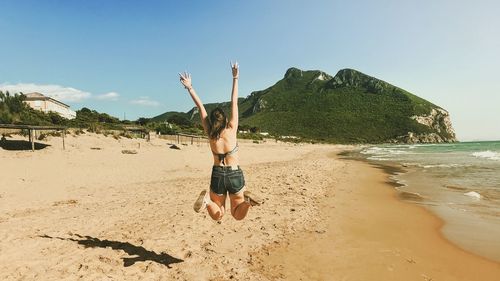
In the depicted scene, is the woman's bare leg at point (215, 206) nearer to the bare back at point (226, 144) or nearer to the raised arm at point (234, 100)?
the bare back at point (226, 144)

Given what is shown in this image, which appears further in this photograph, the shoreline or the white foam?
the white foam

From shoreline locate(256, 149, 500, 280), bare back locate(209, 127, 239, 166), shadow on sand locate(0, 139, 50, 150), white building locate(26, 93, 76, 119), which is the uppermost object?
white building locate(26, 93, 76, 119)

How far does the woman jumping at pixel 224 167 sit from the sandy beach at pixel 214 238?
0.95 metres

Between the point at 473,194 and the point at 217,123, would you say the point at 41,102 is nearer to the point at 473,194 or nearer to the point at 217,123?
the point at 473,194

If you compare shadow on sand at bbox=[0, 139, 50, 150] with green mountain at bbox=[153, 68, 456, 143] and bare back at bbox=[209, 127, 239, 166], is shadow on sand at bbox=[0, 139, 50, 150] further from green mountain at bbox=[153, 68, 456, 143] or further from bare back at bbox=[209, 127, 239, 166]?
green mountain at bbox=[153, 68, 456, 143]

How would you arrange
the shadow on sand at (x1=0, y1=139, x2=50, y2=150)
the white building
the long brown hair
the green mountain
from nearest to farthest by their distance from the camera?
the long brown hair → the shadow on sand at (x1=0, y1=139, x2=50, y2=150) → the white building → the green mountain

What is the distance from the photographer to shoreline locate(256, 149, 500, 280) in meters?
4.82

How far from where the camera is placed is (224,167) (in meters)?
4.62

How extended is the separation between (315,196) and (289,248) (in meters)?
5.17

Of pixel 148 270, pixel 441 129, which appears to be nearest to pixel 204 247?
pixel 148 270

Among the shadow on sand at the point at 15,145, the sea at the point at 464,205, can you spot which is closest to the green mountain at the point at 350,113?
the sea at the point at 464,205

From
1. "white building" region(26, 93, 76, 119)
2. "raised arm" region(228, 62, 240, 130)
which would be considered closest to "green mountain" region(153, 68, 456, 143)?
"white building" region(26, 93, 76, 119)

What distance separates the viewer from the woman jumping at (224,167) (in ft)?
15.0

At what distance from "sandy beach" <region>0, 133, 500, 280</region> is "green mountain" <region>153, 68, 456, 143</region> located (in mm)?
114592
